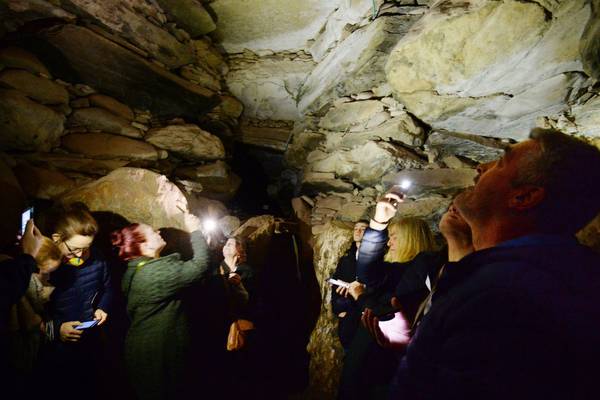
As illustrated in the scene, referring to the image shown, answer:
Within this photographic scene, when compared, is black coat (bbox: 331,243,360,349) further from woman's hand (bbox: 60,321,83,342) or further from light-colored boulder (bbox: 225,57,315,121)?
light-colored boulder (bbox: 225,57,315,121)

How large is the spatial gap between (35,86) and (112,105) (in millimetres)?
1050

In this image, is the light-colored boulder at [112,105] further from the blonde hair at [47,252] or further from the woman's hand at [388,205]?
the woman's hand at [388,205]

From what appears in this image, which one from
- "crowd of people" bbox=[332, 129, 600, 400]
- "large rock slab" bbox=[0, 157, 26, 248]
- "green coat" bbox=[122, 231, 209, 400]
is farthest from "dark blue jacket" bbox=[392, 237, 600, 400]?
"large rock slab" bbox=[0, 157, 26, 248]

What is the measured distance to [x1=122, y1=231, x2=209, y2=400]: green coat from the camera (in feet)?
9.06

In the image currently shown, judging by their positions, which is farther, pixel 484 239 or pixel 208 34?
pixel 208 34

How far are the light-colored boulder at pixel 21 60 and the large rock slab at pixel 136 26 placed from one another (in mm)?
1022

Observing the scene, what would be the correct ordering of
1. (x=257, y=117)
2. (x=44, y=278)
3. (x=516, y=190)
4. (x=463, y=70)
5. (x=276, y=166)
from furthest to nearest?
1. (x=276, y=166)
2. (x=257, y=117)
3. (x=463, y=70)
4. (x=44, y=278)
5. (x=516, y=190)

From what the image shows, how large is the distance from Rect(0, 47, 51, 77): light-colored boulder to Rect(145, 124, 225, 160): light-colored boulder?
174 cm

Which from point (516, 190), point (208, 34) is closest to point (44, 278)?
point (516, 190)

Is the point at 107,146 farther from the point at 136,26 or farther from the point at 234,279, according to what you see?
the point at 234,279

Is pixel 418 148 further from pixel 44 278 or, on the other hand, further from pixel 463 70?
pixel 44 278

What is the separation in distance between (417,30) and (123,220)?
15.1ft

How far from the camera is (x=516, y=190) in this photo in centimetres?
125

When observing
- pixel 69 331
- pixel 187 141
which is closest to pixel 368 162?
pixel 187 141
